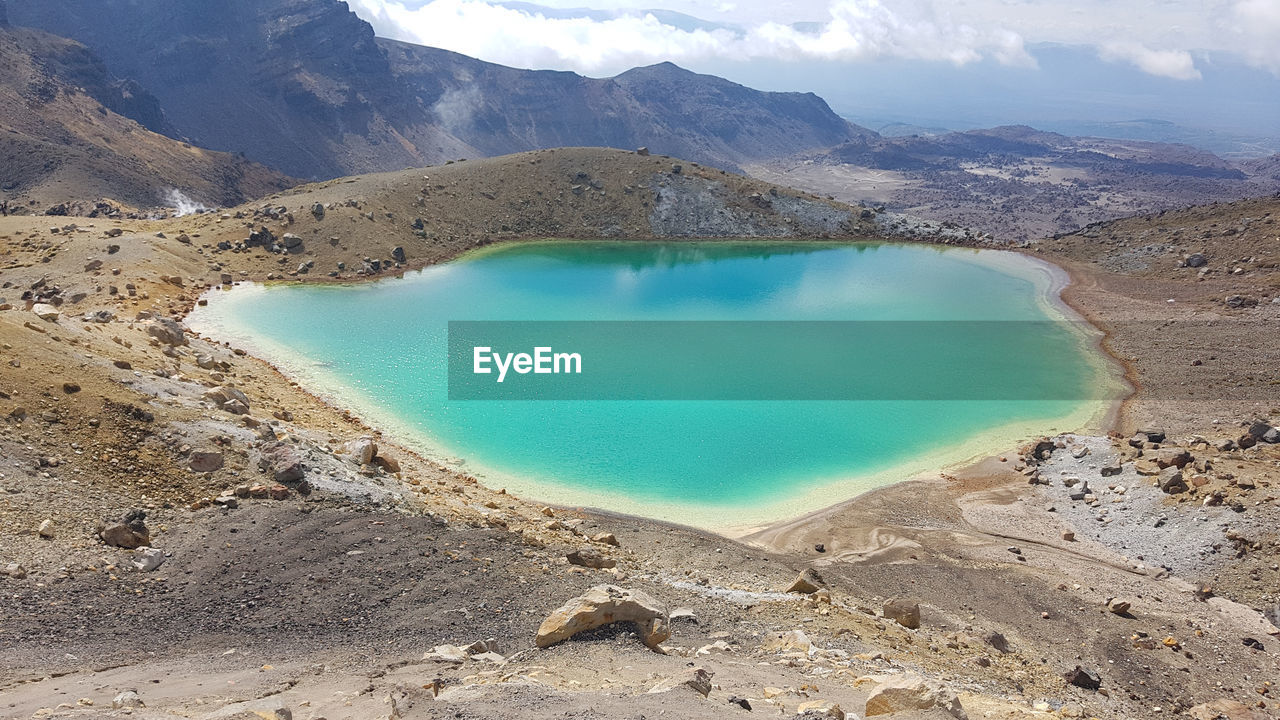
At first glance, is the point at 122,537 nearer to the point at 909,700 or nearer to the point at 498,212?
the point at 909,700

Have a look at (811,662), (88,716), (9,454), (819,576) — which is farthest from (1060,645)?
(9,454)

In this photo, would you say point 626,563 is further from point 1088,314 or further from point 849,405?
point 1088,314

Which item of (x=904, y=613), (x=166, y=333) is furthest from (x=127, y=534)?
(x=166, y=333)

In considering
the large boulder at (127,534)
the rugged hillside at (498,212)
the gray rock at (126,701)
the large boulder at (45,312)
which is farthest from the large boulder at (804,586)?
the rugged hillside at (498,212)

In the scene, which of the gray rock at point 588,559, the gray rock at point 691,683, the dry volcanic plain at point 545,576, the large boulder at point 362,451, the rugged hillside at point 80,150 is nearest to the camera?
the gray rock at point 691,683

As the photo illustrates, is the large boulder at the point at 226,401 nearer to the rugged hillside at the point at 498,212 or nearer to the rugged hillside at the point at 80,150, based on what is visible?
the rugged hillside at the point at 498,212
